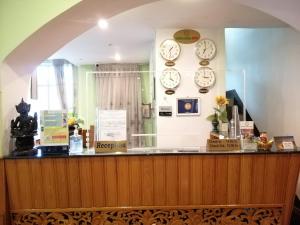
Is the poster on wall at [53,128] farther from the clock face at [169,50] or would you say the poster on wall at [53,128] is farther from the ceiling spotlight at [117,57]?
the ceiling spotlight at [117,57]

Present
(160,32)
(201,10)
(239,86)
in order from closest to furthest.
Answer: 1. (201,10)
2. (160,32)
3. (239,86)

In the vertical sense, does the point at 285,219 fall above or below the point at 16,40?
below

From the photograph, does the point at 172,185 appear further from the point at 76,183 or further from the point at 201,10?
the point at 201,10

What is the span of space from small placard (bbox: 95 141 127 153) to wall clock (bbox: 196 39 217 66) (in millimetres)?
2470

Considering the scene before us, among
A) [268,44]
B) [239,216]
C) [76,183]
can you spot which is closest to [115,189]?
[76,183]

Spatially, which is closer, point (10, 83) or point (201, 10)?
point (10, 83)

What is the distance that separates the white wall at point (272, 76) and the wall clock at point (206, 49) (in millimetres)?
927

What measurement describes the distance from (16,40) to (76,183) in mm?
1171

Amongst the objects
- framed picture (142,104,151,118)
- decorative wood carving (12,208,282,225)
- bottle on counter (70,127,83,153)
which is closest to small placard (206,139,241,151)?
decorative wood carving (12,208,282,225)

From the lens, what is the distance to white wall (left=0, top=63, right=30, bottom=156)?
6.50 ft

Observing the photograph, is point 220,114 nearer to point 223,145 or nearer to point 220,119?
point 220,119

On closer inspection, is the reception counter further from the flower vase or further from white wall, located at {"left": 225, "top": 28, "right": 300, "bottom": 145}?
the flower vase

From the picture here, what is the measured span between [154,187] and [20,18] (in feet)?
5.34

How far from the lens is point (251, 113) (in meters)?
4.92
